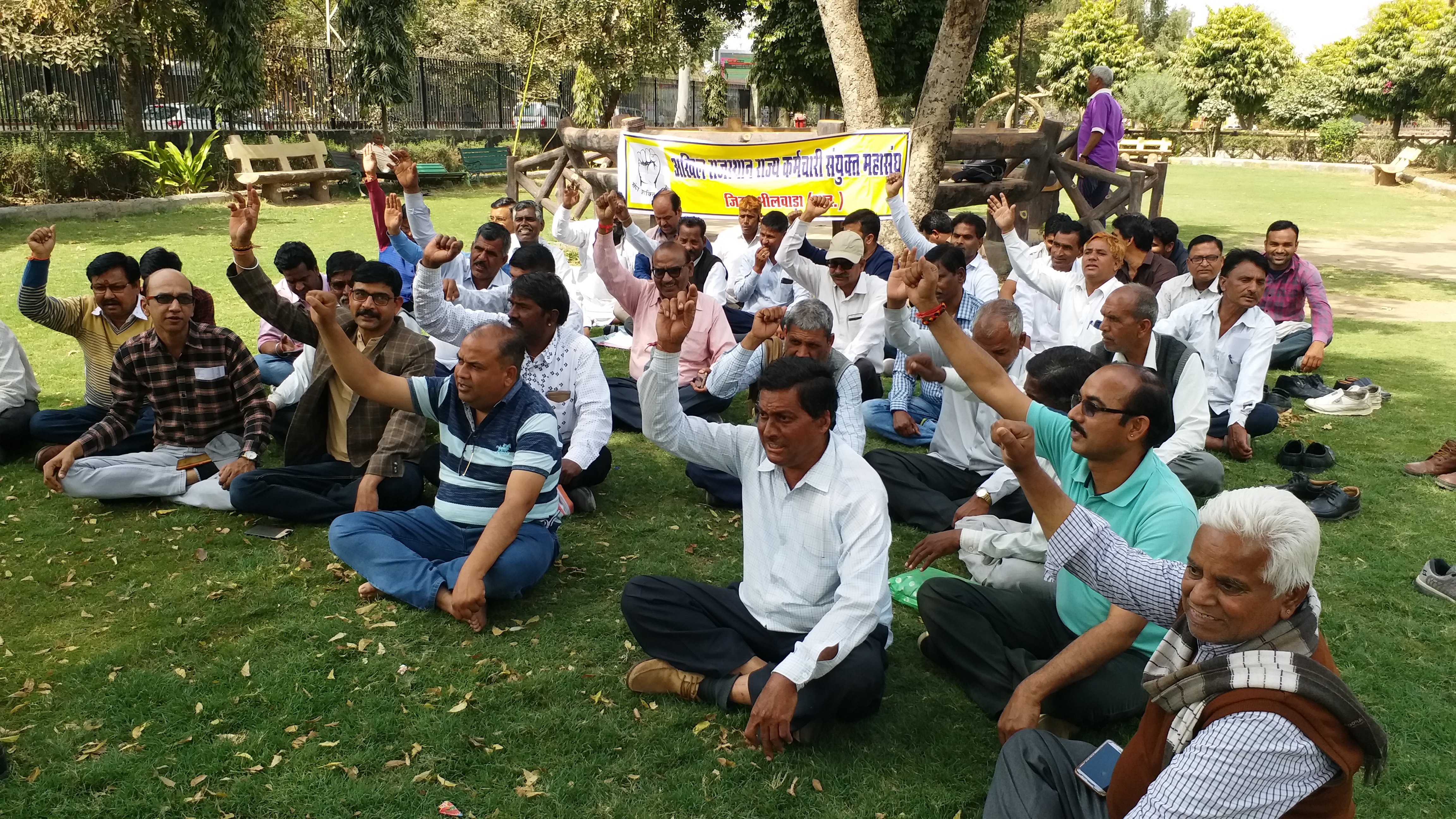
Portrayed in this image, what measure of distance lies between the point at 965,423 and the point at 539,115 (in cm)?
2997

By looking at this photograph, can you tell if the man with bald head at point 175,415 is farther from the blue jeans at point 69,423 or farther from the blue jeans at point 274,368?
the blue jeans at point 274,368

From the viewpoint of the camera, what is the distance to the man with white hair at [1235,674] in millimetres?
2066

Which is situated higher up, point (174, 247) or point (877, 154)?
point (877, 154)

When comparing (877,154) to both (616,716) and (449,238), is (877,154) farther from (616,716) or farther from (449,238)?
(616,716)

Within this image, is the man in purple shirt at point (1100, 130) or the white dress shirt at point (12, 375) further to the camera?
the man in purple shirt at point (1100, 130)

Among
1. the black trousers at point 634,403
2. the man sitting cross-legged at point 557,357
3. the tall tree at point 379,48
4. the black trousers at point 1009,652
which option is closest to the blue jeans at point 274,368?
the man sitting cross-legged at point 557,357

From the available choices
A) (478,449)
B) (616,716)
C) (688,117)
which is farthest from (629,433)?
(688,117)

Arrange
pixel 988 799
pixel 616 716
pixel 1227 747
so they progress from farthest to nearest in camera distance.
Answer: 1. pixel 616 716
2. pixel 988 799
3. pixel 1227 747

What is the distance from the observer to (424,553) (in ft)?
15.3

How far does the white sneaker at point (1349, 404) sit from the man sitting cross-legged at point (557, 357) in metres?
5.64

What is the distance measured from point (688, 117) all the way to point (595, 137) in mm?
26244

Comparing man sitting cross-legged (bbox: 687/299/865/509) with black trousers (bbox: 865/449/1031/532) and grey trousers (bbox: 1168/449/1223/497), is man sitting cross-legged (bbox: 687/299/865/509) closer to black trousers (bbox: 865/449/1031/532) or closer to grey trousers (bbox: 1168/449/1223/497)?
black trousers (bbox: 865/449/1031/532)

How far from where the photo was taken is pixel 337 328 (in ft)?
14.1

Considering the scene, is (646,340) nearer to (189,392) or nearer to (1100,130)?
(189,392)
